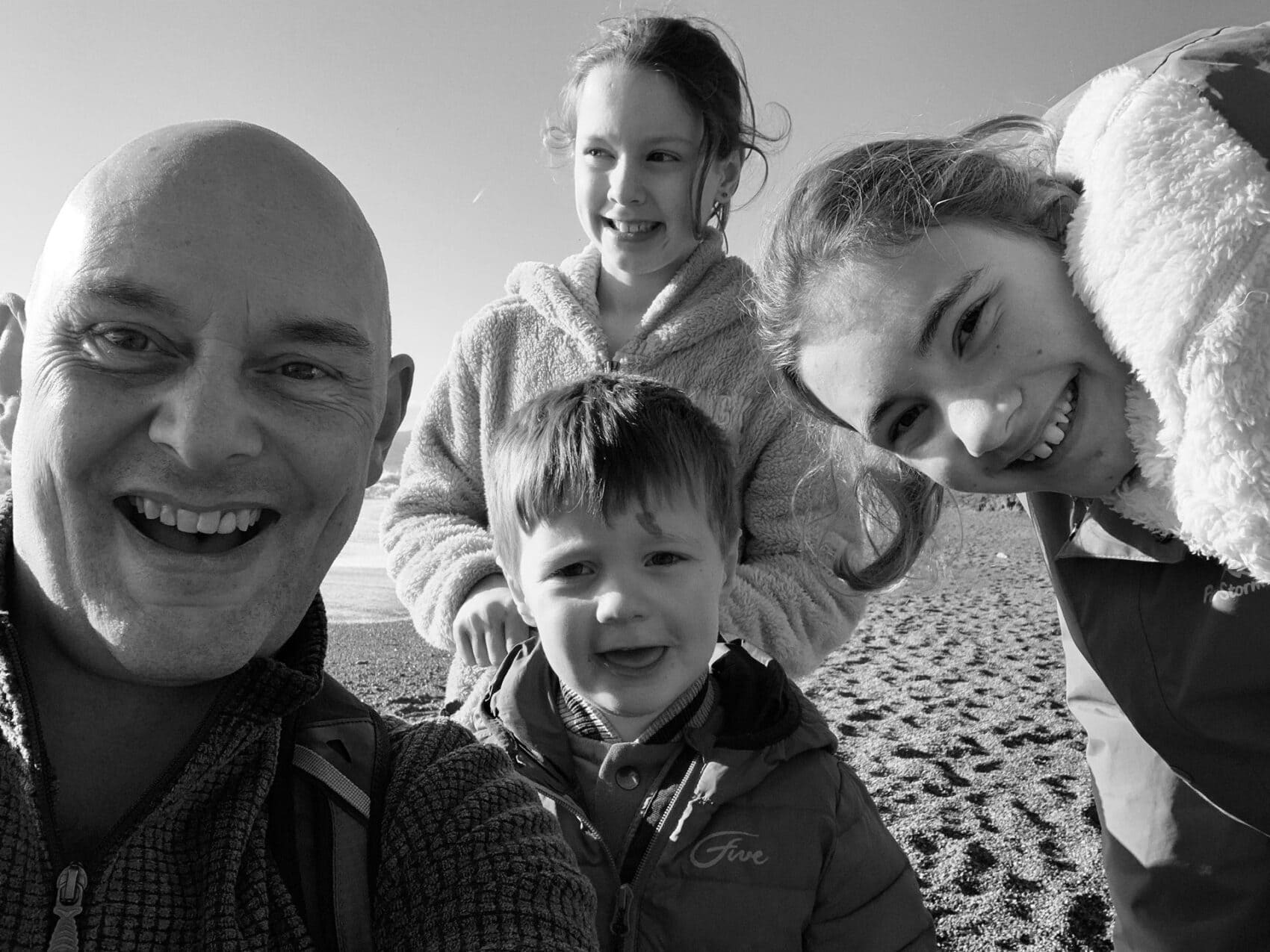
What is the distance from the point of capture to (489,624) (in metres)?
2.31

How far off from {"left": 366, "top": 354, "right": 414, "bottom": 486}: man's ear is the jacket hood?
0.91 meters

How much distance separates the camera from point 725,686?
2.22m

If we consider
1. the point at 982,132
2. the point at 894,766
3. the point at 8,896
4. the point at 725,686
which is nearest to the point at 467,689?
the point at 725,686

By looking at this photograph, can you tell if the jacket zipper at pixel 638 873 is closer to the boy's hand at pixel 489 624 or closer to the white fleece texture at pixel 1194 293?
the boy's hand at pixel 489 624

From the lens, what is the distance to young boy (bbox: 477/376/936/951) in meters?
1.88

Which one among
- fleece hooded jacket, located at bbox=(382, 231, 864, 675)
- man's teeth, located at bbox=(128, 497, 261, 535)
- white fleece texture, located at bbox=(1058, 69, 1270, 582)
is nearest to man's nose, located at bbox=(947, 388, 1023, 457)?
white fleece texture, located at bbox=(1058, 69, 1270, 582)

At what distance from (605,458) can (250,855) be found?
111 centimetres

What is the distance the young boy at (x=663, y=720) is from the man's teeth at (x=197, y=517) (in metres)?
0.85

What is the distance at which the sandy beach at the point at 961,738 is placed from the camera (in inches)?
132

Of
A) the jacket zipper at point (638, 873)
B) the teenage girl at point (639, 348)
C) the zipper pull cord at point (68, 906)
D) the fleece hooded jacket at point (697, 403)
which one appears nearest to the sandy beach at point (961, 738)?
the fleece hooded jacket at point (697, 403)

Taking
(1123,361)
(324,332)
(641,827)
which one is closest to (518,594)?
(641,827)

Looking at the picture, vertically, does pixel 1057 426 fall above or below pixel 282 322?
below

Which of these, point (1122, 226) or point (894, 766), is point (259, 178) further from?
point (894, 766)

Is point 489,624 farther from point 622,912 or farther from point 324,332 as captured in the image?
point 324,332
